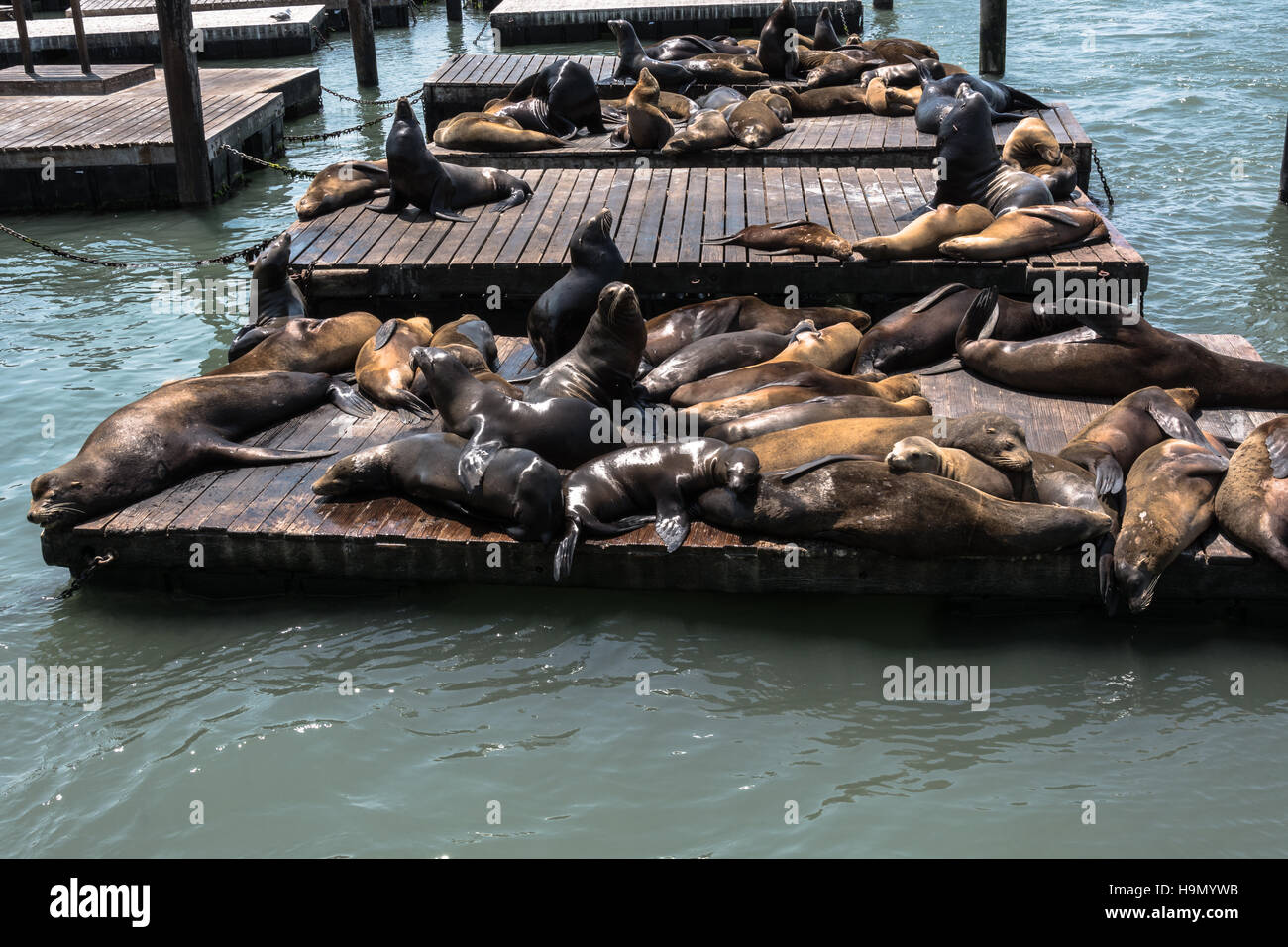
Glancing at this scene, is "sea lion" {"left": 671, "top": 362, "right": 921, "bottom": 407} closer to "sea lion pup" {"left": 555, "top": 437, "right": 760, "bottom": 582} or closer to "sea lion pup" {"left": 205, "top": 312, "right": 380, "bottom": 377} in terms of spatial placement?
"sea lion pup" {"left": 555, "top": 437, "right": 760, "bottom": 582}

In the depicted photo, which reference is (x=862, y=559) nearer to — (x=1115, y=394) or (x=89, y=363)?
(x=1115, y=394)

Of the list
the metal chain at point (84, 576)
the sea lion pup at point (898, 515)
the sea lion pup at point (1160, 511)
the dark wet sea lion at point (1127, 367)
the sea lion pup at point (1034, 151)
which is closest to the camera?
the sea lion pup at point (1160, 511)

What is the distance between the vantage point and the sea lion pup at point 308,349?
6820mm

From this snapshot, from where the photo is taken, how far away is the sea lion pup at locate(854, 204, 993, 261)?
758cm

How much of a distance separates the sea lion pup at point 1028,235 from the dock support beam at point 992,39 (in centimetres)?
1081

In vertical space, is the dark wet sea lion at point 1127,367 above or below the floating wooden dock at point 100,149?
below

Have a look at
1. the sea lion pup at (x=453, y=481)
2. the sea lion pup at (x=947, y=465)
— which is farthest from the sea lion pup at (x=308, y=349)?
the sea lion pup at (x=947, y=465)

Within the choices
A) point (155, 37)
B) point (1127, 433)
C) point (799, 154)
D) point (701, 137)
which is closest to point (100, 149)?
point (701, 137)

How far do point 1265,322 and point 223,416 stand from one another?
24.1 ft

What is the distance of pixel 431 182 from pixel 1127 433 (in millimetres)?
5385

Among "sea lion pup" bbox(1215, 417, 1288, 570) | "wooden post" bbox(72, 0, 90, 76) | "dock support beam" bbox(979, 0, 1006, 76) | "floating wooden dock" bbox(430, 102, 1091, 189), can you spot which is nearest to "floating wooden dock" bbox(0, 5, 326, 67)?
"wooden post" bbox(72, 0, 90, 76)

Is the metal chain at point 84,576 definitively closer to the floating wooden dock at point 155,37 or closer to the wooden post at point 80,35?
the wooden post at point 80,35

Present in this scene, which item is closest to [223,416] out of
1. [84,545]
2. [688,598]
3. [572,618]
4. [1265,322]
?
[84,545]

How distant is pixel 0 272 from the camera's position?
410 inches
